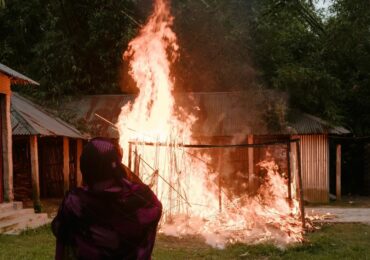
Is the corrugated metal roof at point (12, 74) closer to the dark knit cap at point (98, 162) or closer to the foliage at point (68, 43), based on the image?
the foliage at point (68, 43)

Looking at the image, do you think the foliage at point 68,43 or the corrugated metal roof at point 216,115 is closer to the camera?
the corrugated metal roof at point 216,115

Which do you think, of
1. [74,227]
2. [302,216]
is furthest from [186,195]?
[74,227]

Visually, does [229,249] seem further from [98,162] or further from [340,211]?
[340,211]

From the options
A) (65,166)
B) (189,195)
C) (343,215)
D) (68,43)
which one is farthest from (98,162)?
(68,43)

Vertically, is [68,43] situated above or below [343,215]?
above

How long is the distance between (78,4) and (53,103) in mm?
4973

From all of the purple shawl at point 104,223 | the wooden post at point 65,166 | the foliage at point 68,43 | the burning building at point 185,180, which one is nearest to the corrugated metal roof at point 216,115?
the foliage at point 68,43

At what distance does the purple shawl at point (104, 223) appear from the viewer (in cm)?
322

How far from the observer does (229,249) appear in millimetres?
9109

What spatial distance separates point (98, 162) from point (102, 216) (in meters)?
0.36

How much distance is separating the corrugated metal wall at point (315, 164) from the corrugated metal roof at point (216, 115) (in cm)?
56

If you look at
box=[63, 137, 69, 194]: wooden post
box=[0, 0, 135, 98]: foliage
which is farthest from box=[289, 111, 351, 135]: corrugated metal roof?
box=[63, 137, 69, 194]: wooden post

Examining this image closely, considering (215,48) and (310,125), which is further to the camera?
(215,48)

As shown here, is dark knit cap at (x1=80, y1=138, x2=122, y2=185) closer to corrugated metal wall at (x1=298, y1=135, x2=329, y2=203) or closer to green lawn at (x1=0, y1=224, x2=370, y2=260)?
green lawn at (x1=0, y1=224, x2=370, y2=260)
